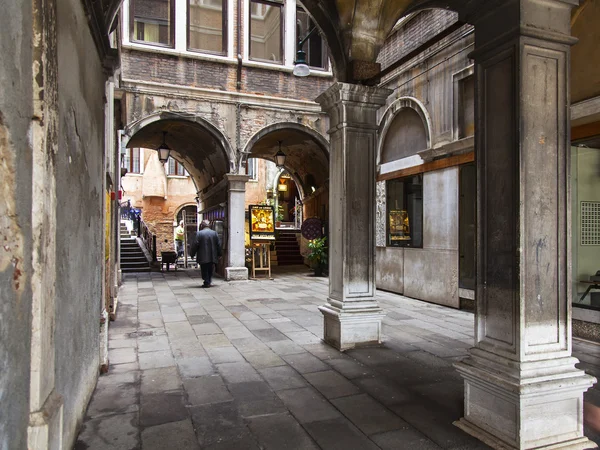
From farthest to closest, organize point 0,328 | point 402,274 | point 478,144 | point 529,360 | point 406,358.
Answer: point 402,274
point 406,358
point 478,144
point 529,360
point 0,328

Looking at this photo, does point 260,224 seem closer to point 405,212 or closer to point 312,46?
point 405,212

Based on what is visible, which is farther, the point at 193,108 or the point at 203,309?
the point at 193,108

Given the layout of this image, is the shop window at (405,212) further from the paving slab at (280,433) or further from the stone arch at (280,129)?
the paving slab at (280,433)

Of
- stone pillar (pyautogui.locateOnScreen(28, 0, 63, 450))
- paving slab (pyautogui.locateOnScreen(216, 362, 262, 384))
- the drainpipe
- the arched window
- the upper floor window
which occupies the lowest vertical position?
paving slab (pyautogui.locateOnScreen(216, 362, 262, 384))

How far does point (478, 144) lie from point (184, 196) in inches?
972

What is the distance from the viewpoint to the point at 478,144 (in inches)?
122

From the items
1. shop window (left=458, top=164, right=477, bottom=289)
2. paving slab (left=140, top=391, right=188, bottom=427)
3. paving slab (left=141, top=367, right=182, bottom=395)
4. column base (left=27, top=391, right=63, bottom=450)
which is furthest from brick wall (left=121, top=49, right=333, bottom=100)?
column base (left=27, top=391, right=63, bottom=450)

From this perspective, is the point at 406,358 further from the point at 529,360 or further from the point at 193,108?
the point at 193,108

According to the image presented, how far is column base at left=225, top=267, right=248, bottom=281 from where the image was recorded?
12.2m

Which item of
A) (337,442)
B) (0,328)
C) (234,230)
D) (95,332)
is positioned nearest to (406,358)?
(337,442)

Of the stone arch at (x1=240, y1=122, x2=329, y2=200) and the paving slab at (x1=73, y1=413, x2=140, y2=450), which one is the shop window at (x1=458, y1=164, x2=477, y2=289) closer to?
the stone arch at (x1=240, y1=122, x2=329, y2=200)

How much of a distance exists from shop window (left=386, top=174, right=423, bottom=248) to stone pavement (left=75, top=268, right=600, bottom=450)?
247 centimetres

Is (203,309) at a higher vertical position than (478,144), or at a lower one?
lower

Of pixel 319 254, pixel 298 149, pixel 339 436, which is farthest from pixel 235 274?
pixel 339 436
